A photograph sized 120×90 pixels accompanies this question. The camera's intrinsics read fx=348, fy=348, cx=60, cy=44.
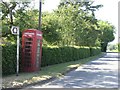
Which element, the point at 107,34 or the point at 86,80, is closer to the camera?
the point at 86,80

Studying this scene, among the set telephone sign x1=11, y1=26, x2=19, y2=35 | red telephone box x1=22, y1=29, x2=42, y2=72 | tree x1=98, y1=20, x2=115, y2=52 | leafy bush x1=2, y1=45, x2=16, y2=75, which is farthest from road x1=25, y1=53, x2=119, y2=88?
tree x1=98, y1=20, x2=115, y2=52

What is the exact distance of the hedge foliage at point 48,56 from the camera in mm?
17631

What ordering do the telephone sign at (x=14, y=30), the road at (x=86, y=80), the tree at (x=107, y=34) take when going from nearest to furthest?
the road at (x=86, y=80)
the telephone sign at (x=14, y=30)
the tree at (x=107, y=34)

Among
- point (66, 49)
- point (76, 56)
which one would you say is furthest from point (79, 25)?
point (66, 49)

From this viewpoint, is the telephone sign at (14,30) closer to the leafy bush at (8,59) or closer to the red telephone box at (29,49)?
the leafy bush at (8,59)

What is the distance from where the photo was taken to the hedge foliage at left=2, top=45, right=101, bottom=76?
57.8 ft

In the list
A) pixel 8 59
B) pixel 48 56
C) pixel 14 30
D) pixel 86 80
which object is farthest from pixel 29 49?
pixel 48 56

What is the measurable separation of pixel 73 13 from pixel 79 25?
2.56 m

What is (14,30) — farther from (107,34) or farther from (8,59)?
(107,34)

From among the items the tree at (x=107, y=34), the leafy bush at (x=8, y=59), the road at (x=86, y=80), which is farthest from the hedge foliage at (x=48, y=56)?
the tree at (x=107, y=34)

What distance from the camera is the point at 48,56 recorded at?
1022 inches

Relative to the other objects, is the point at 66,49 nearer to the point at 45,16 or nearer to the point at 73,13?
the point at 45,16

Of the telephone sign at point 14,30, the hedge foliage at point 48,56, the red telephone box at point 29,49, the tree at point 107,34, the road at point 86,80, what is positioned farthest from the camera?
the tree at point 107,34

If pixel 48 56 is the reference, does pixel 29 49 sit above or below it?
above
